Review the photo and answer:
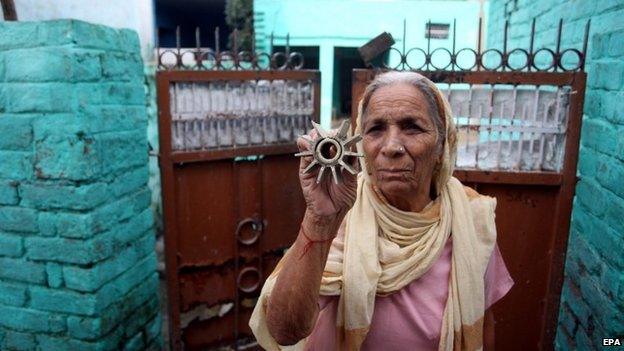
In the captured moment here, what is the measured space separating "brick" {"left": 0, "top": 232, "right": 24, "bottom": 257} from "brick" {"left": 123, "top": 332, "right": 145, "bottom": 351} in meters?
0.93

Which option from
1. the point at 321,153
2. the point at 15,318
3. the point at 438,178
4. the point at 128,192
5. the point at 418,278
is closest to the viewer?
the point at 321,153

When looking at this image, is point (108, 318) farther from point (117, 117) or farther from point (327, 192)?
point (327, 192)

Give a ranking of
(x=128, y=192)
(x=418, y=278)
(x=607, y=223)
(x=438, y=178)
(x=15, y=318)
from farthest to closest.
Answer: (x=128, y=192)
(x=15, y=318)
(x=607, y=223)
(x=438, y=178)
(x=418, y=278)

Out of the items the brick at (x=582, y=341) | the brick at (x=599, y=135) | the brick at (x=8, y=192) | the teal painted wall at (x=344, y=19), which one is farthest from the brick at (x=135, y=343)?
the teal painted wall at (x=344, y=19)

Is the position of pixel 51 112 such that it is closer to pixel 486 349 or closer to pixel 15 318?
pixel 15 318

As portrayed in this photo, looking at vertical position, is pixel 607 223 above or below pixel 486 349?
above

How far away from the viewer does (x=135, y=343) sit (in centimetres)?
323

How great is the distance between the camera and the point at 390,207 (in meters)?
1.65

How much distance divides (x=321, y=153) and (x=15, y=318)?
2743 millimetres

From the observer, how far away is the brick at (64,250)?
270cm

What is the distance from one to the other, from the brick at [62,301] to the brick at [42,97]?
1.11 m

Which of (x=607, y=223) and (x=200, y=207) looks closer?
(x=607, y=223)

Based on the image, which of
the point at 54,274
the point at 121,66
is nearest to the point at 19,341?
the point at 54,274

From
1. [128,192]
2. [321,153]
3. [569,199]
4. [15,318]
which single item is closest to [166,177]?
[128,192]
